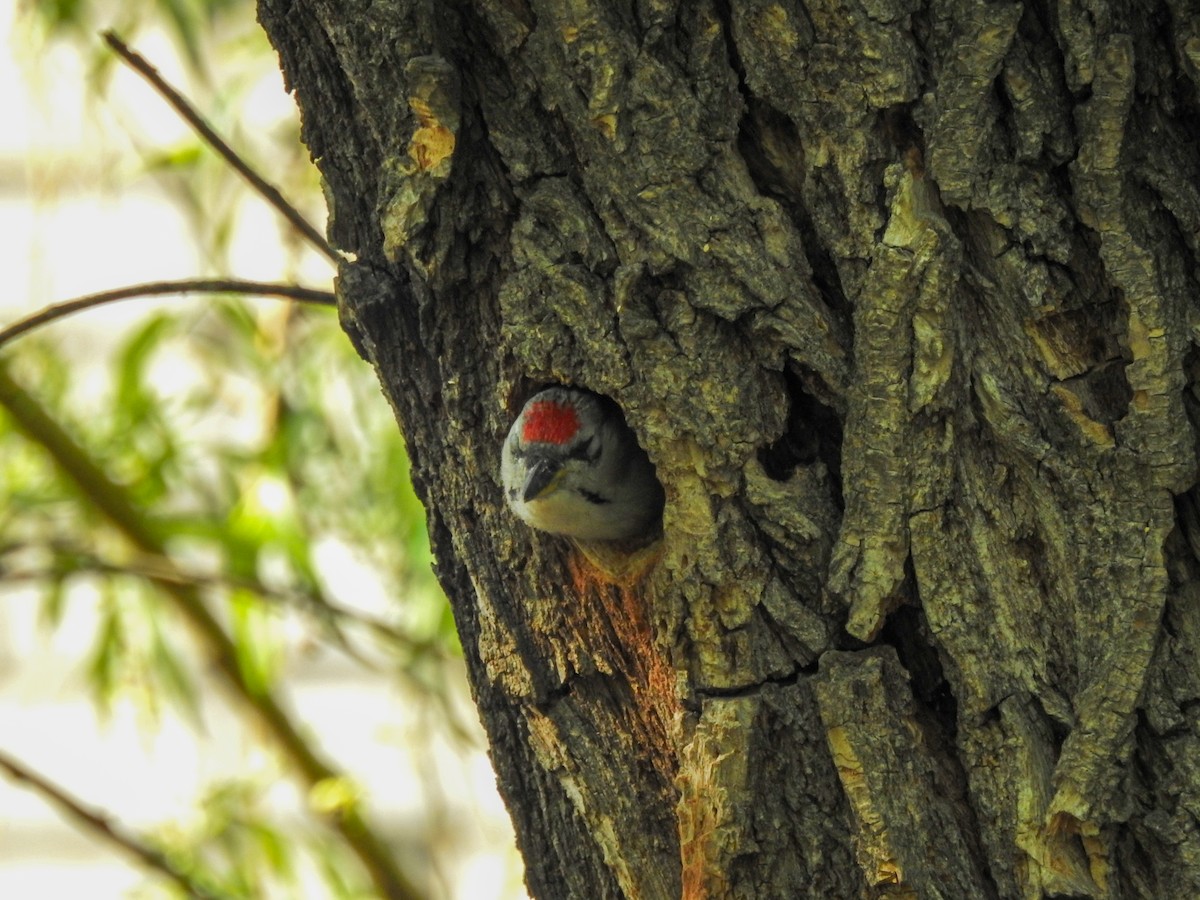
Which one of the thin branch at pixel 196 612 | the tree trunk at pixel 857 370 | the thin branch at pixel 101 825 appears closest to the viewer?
the tree trunk at pixel 857 370

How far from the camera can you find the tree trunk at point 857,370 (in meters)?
1.39

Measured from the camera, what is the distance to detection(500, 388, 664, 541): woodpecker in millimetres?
1850

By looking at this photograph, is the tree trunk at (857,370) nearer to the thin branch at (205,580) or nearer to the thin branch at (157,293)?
the thin branch at (157,293)

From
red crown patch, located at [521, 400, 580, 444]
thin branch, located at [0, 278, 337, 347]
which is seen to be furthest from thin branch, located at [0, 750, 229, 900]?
red crown patch, located at [521, 400, 580, 444]

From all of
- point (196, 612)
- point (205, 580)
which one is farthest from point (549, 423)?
point (196, 612)

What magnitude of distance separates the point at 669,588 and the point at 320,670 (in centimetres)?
451

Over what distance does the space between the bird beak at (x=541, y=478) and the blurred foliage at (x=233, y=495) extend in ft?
3.46

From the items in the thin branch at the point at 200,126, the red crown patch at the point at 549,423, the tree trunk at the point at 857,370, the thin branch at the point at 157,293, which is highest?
the thin branch at the point at 200,126

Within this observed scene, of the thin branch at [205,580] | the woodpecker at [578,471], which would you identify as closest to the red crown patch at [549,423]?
the woodpecker at [578,471]

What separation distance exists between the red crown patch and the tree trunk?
0.96 ft

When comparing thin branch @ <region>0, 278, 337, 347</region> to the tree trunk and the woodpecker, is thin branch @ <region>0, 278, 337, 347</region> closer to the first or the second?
the tree trunk

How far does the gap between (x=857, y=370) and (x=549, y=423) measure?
0.69 metres

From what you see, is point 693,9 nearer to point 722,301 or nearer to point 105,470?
point 722,301

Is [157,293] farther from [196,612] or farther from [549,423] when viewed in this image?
[196,612]
